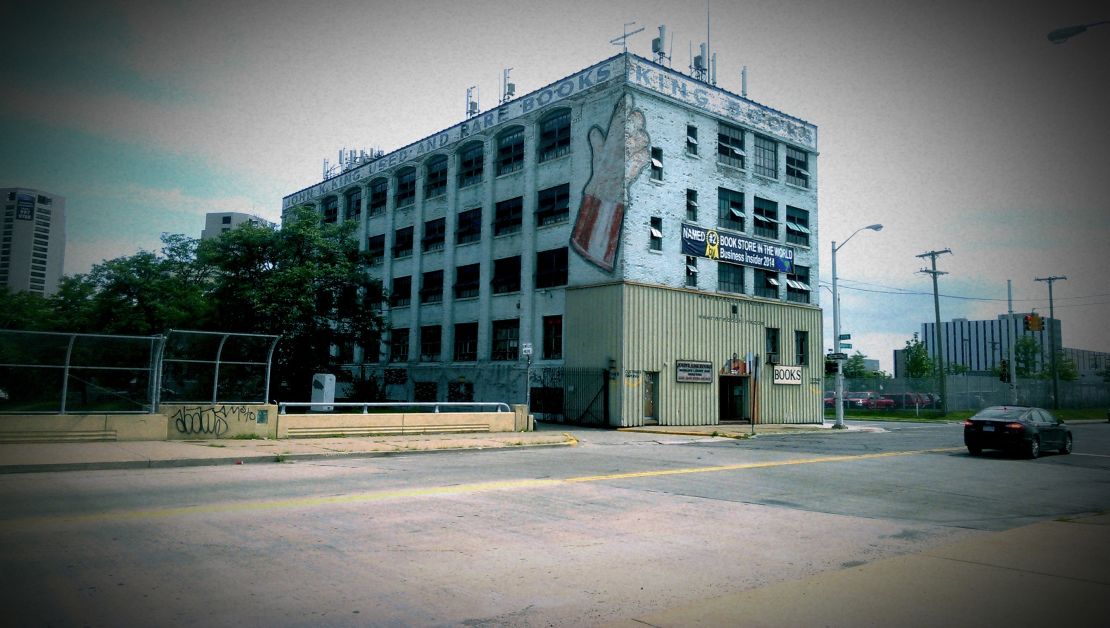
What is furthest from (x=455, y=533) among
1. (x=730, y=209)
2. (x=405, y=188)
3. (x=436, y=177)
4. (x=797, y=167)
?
(x=405, y=188)

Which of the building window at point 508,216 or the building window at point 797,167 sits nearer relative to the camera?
the building window at point 508,216

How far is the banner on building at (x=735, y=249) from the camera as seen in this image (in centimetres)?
3485

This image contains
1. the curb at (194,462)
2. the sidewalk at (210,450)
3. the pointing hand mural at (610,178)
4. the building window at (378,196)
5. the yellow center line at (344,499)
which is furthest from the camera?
the building window at (378,196)

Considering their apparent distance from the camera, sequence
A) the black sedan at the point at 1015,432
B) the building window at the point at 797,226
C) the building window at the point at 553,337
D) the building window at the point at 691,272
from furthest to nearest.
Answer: the building window at the point at 797,226 < the building window at the point at 691,272 < the building window at the point at 553,337 < the black sedan at the point at 1015,432

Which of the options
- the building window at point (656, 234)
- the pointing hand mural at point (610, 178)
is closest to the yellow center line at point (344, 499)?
the pointing hand mural at point (610, 178)

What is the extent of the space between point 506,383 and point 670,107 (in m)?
15.6

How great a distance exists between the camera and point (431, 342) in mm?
42250

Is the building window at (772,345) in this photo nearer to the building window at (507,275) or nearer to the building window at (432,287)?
the building window at (507,275)

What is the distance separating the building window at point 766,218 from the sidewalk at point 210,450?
20.7 m

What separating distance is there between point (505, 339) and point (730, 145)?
50.1ft

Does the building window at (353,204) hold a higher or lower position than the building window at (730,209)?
higher

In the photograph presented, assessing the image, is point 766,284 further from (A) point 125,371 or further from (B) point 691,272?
(A) point 125,371

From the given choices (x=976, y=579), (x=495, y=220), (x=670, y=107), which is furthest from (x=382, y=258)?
(x=976, y=579)

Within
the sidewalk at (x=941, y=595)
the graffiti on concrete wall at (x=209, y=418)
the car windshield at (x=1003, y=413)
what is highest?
the car windshield at (x=1003, y=413)
